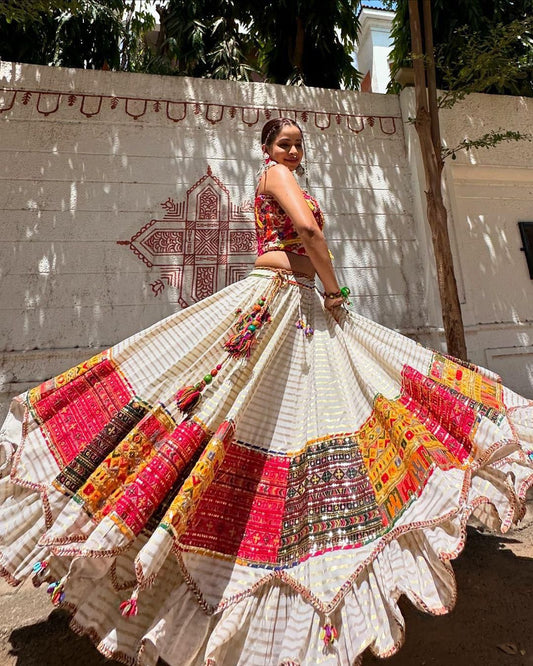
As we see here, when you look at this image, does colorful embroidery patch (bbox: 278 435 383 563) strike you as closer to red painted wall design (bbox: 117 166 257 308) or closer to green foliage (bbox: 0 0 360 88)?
red painted wall design (bbox: 117 166 257 308)

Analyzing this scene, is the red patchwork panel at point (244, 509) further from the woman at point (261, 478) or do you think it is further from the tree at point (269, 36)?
the tree at point (269, 36)

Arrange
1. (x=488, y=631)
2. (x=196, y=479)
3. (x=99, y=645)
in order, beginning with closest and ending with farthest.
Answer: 1. (x=99, y=645)
2. (x=196, y=479)
3. (x=488, y=631)

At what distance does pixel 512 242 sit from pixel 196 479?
4.34m

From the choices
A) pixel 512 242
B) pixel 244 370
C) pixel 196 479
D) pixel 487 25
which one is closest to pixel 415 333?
pixel 512 242

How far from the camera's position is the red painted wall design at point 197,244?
3.45 metres

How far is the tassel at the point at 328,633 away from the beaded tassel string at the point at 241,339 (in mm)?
708

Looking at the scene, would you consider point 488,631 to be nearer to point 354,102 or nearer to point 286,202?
point 286,202

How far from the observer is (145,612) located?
104 centimetres

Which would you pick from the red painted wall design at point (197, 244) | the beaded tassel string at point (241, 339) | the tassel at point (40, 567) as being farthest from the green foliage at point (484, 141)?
the tassel at point (40, 567)

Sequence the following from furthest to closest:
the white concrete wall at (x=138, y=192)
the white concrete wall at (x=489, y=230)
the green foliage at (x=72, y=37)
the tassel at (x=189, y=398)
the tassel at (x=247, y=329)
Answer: the green foliage at (x=72, y=37)
the white concrete wall at (x=489, y=230)
the white concrete wall at (x=138, y=192)
the tassel at (x=247, y=329)
the tassel at (x=189, y=398)

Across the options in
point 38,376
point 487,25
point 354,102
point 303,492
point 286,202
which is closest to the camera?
point 303,492

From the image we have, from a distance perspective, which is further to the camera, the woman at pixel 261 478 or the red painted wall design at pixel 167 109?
the red painted wall design at pixel 167 109

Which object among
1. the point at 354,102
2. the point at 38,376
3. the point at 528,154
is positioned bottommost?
the point at 38,376

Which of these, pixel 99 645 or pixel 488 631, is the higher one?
pixel 99 645
